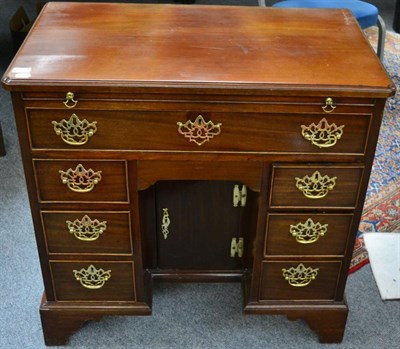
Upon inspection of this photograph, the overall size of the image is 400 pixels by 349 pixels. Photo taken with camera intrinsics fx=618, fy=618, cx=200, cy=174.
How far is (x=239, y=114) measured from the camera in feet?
3.92

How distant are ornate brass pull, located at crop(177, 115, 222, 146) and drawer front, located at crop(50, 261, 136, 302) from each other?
1.23ft

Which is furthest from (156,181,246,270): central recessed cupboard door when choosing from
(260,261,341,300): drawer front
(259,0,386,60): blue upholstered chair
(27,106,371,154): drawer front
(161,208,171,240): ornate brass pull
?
(259,0,386,60): blue upholstered chair

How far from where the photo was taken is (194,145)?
1231mm

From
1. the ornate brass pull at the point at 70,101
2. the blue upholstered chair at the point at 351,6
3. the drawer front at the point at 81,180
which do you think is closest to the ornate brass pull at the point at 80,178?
the drawer front at the point at 81,180

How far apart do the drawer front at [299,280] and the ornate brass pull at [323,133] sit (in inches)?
13.0

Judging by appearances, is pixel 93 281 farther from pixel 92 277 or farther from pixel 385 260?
pixel 385 260

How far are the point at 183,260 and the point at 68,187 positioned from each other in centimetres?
45

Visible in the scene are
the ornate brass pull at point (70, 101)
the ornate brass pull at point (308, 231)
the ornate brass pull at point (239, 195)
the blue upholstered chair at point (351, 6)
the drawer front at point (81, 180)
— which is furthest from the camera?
the blue upholstered chair at point (351, 6)

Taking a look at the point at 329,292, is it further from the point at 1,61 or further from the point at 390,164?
the point at 1,61

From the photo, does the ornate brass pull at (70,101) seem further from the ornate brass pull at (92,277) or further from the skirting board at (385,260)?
the skirting board at (385,260)

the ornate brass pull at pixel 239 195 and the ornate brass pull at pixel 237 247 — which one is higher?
the ornate brass pull at pixel 239 195

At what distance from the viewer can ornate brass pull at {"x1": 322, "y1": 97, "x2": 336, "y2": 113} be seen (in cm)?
117

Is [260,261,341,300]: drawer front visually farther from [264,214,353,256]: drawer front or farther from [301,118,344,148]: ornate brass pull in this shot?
[301,118,344,148]: ornate brass pull

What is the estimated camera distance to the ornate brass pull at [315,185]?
1.29 metres
